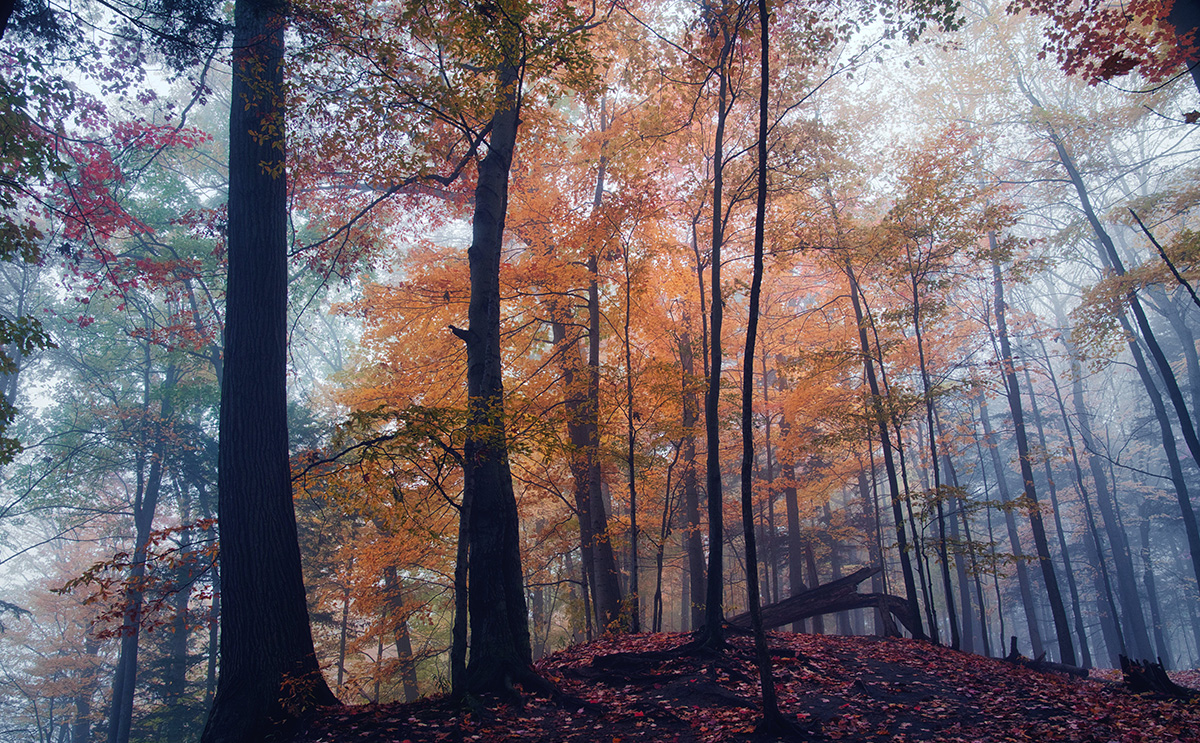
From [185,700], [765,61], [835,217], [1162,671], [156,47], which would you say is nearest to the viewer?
[765,61]

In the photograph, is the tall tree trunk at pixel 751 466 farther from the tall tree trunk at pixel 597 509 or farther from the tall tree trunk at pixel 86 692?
the tall tree trunk at pixel 86 692

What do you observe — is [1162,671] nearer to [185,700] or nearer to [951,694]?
[951,694]

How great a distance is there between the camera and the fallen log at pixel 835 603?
9.66 metres

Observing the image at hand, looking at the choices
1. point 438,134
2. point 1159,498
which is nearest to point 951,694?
point 438,134

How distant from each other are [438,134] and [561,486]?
8382 millimetres

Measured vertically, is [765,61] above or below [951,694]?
above

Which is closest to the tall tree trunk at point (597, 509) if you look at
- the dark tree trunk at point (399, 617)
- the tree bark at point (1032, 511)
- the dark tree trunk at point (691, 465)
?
the dark tree trunk at point (691, 465)

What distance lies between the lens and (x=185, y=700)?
14766 mm

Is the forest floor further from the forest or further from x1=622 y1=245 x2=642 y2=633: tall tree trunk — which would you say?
x1=622 y1=245 x2=642 y2=633: tall tree trunk

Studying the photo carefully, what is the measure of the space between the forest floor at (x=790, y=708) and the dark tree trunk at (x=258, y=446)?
585 millimetres

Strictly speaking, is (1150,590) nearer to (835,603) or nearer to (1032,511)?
Answer: (1032,511)

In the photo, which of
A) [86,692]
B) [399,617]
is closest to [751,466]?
[399,617]

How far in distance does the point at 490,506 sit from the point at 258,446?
2.31 m

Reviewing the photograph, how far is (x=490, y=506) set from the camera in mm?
5320
